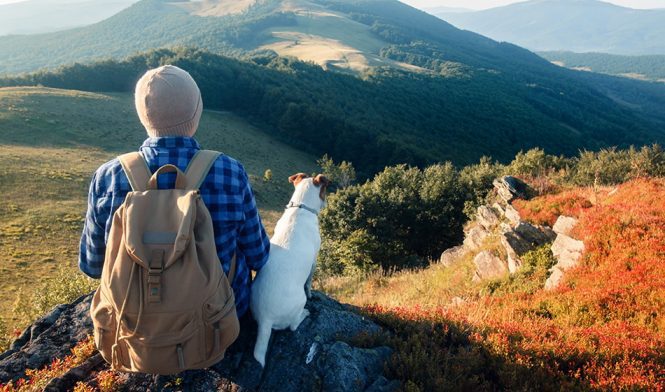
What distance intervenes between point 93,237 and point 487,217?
39.1 ft

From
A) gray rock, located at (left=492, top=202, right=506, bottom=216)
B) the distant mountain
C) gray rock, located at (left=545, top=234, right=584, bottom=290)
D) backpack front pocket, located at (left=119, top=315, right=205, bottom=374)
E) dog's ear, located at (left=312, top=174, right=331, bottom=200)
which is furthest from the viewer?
the distant mountain

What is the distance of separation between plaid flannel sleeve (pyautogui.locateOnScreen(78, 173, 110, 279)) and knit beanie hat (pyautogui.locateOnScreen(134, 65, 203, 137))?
1.93ft

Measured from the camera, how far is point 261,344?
341 cm

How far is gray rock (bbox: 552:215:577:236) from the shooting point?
862cm

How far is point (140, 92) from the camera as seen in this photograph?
8.97 feet

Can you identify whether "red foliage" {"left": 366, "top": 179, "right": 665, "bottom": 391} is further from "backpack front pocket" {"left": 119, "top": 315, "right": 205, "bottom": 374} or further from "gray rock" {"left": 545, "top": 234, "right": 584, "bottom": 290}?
"backpack front pocket" {"left": 119, "top": 315, "right": 205, "bottom": 374}

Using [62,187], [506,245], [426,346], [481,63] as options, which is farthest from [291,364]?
[481,63]

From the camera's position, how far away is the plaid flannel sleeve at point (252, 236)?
10.1 ft

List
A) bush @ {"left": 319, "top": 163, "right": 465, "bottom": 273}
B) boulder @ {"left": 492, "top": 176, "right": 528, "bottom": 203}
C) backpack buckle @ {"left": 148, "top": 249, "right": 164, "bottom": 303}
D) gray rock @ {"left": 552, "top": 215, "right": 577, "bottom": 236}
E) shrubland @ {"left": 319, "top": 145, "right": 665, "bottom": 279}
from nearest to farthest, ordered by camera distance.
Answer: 1. backpack buckle @ {"left": 148, "top": 249, "right": 164, "bottom": 303}
2. gray rock @ {"left": 552, "top": 215, "right": 577, "bottom": 236}
3. boulder @ {"left": 492, "top": 176, "right": 528, "bottom": 203}
4. shrubland @ {"left": 319, "top": 145, "right": 665, "bottom": 279}
5. bush @ {"left": 319, "top": 163, "right": 465, "bottom": 273}

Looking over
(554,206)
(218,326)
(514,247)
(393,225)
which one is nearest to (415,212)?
(393,225)

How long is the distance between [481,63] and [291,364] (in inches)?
7059

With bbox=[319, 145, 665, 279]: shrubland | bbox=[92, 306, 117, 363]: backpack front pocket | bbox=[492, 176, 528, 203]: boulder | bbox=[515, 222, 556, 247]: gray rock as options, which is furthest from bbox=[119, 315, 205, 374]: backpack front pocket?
bbox=[319, 145, 665, 279]: shrubland

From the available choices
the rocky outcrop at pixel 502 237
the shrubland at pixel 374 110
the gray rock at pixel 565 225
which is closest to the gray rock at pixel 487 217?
the rocky outcrop at pixel 502 237

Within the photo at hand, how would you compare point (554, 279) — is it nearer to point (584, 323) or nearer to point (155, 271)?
point (584, 323)
